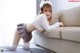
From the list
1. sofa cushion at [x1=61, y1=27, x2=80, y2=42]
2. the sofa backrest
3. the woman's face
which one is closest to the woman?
the woman's face

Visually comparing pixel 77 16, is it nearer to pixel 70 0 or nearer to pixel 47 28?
pixel 47 28

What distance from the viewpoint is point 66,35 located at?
5.67 feet

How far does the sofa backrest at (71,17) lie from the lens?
2.60 metres

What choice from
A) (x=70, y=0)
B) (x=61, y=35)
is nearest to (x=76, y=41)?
(x=61, y=35)

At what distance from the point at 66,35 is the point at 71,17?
1024 mm

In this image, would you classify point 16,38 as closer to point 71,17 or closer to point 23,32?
point 23,32

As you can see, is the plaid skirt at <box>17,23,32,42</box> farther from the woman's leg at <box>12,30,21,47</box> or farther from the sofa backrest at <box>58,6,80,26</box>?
the sofa backrest at <box>58,6,80,26</box>

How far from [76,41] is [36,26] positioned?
0.89 metres

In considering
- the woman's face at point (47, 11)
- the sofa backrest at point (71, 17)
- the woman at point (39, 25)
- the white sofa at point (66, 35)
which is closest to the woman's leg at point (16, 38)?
the woman at point (39, 25)

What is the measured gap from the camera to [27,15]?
4.15 metres

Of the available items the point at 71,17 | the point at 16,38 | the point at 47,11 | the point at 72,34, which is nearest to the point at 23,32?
the point at 16,38

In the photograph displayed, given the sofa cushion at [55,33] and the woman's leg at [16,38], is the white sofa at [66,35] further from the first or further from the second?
the woman's leg at [16,38]

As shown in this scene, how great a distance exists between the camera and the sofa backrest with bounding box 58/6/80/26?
2602mm

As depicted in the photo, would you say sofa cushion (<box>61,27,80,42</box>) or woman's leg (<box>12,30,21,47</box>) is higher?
sofa cushion (<box>61,27,80,42</box>)
